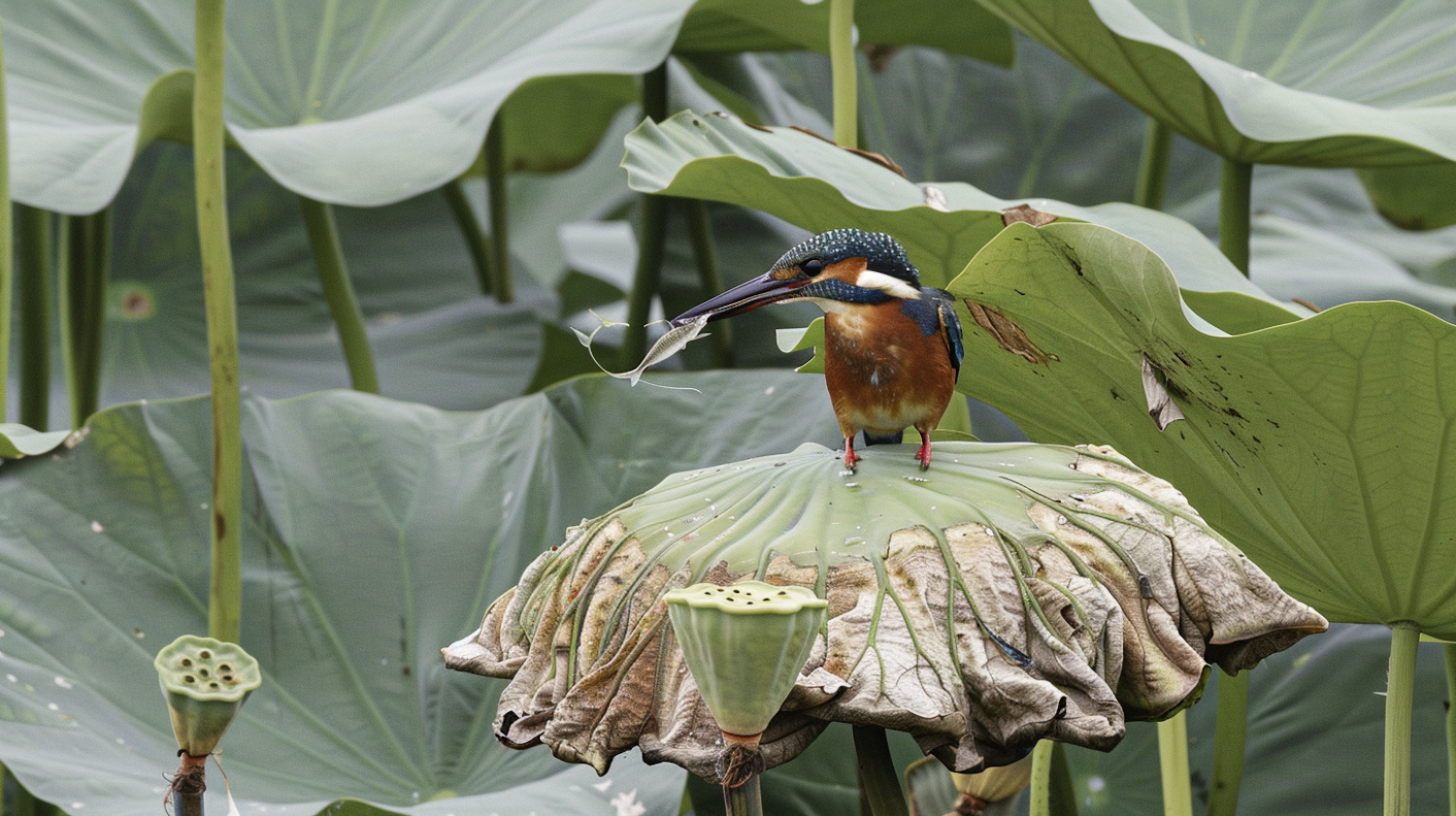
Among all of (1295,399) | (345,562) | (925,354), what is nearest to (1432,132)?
(1295,399)

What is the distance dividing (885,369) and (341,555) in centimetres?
65

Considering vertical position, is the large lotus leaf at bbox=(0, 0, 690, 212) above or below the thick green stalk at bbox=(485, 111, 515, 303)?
above

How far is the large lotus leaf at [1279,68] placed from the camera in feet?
2.87

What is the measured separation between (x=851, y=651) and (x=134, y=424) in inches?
31.7

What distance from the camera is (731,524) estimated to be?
0.53 m

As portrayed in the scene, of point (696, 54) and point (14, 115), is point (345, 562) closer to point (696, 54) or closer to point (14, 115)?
point (14, 115)

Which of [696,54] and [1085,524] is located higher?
[696,54]

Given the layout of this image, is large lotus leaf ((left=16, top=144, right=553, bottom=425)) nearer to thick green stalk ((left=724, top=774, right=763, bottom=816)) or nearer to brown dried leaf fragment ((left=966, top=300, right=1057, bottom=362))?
brown dried leaf fragment ((left=966, top=300, right=1057, bottom=362))

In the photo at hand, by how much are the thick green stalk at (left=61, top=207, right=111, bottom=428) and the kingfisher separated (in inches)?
35.6

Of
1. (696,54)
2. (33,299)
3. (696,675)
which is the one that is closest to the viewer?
(696,675)

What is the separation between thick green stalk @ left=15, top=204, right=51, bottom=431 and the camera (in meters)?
1.16

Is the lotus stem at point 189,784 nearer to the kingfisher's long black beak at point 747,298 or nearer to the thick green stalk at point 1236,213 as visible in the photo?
the kingfisher's long black beak at point 747,298

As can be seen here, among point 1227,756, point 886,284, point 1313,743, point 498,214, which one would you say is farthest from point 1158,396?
point 498,214

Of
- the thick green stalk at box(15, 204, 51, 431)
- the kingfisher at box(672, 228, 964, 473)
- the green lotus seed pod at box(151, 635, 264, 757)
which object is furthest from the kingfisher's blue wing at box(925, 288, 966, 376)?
the thick green stalk at box(15, 204, 51, 431)
